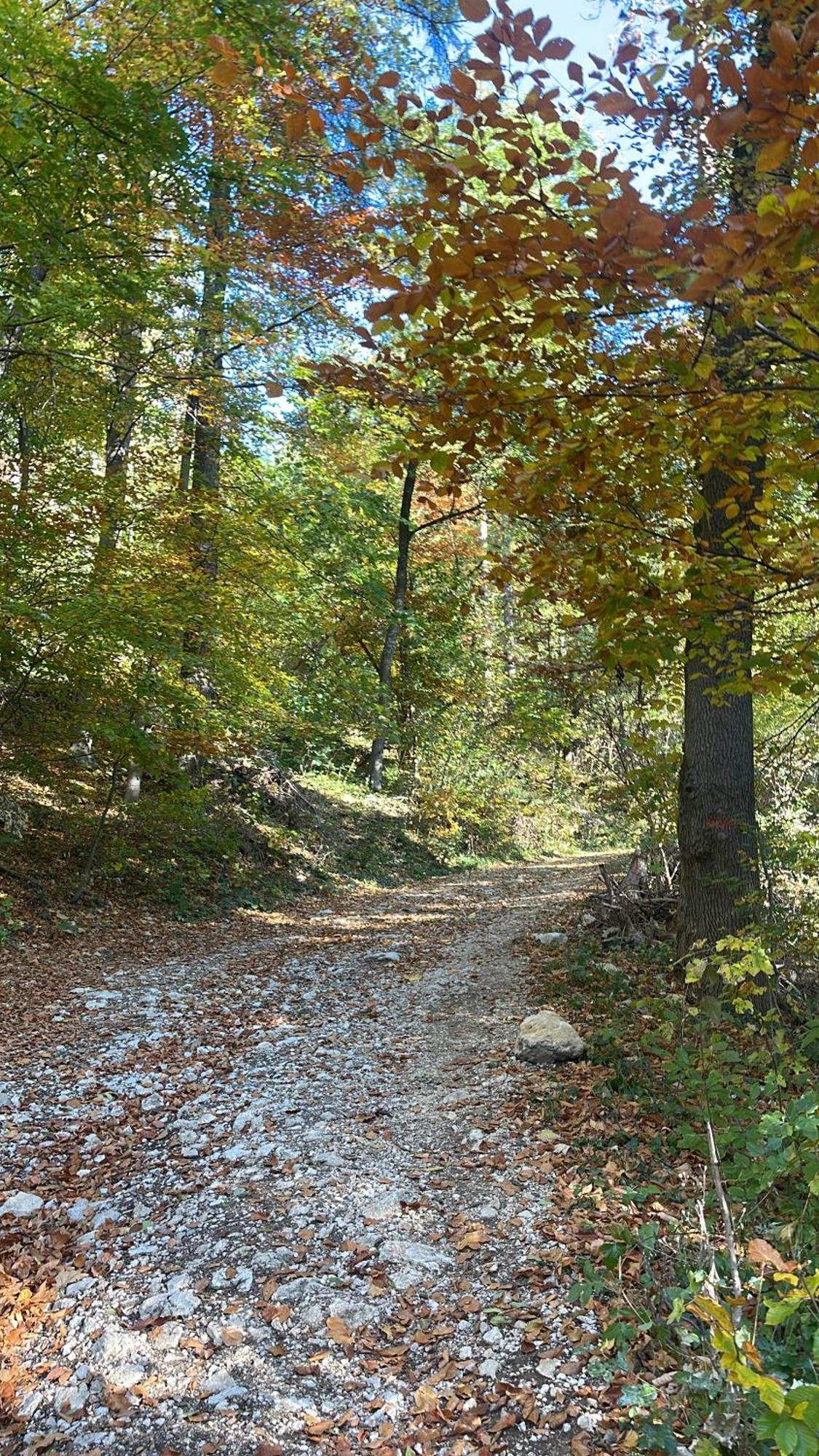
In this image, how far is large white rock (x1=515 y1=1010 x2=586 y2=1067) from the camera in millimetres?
5723

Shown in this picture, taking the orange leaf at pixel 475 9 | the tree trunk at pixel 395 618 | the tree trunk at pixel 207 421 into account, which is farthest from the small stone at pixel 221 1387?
the tree trunk at pixel 395 618

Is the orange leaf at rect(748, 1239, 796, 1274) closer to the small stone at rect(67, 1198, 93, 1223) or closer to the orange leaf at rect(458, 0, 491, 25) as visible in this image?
the orange leaf at rect(458, 0, 491, 25)

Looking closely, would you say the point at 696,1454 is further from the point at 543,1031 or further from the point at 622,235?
the point at 543,1031

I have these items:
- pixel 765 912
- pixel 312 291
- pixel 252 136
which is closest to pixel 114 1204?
pixel 765 912

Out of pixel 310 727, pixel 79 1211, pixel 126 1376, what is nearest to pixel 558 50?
pixel 126 1376

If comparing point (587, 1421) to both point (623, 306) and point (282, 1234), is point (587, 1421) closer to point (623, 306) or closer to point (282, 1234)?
point (282, 1234)

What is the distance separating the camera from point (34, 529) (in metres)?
7.86

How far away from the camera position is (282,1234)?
3.95 m

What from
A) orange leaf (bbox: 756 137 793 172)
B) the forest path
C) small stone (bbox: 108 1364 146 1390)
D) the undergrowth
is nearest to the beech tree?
orange leaf (bbox: 756 137 793 172)

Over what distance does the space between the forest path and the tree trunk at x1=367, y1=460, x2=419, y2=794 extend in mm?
9763

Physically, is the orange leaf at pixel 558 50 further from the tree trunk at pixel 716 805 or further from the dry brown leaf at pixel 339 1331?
the dry brown leaf at pixel 339 1331

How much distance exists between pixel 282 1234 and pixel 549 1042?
240cm

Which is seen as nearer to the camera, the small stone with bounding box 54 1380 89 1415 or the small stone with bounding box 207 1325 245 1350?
the small stone with bounding box 54 1380 89 1415

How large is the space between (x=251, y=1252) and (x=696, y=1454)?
2335mm
